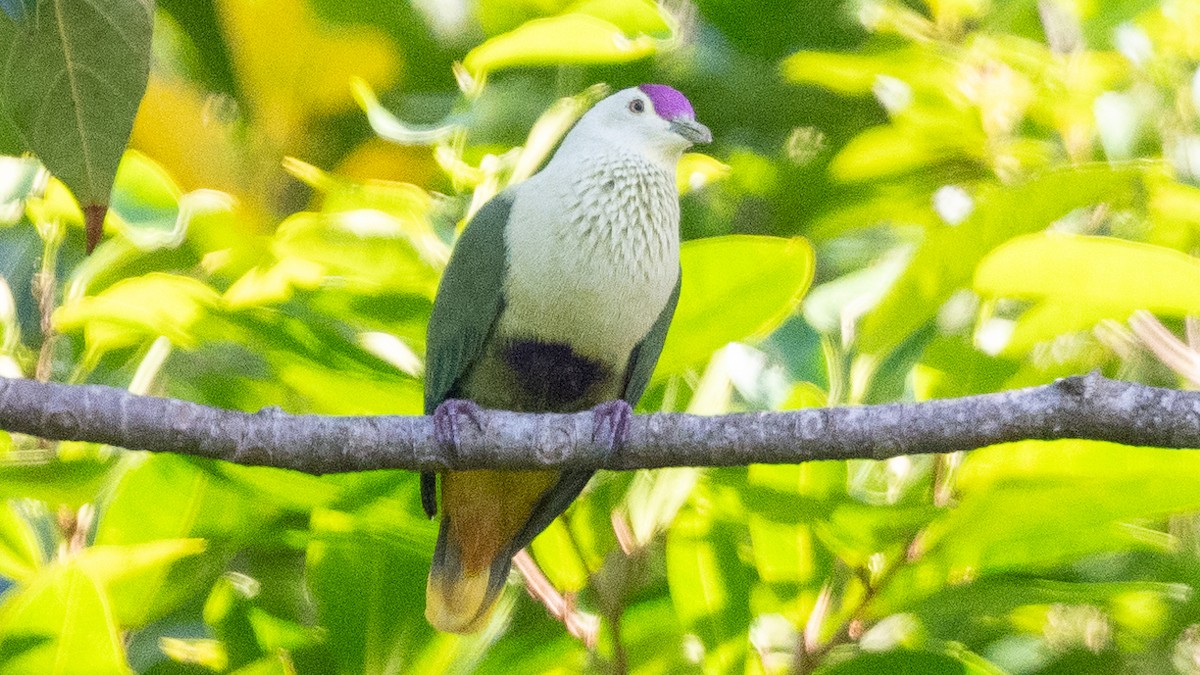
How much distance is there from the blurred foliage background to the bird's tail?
1.3 inches

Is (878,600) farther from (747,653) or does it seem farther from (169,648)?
(169,648)

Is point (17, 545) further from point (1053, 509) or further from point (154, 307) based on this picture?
point (1053, 509)

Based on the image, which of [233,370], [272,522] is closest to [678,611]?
[272,522]

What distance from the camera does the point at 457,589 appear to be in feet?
5.28

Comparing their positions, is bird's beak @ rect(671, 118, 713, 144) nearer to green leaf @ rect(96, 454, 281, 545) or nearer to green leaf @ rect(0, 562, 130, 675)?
green leaf @ rect(96, 454, 281, 545)

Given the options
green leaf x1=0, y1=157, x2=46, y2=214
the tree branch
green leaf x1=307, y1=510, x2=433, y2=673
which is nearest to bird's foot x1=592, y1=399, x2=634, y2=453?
the tree branch

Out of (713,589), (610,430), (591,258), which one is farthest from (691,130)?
(713,589)

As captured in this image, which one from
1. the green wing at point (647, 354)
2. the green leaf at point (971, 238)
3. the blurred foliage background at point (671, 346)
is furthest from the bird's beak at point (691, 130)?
the green leaf at point (971, 238)

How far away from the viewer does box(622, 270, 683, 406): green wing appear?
171 cm

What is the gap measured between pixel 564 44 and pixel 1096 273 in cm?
67

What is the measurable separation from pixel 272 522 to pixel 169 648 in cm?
25

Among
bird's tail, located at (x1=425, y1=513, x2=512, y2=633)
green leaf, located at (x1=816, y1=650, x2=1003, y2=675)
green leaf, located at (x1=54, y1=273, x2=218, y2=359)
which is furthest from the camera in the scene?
bird's tail, located at (x1=425, y1=513, x2=512, y2=633)

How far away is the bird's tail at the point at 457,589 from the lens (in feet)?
5.10

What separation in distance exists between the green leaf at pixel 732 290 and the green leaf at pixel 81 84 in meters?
0.76
